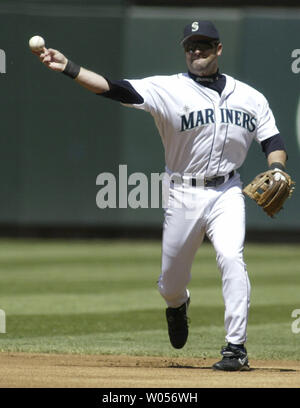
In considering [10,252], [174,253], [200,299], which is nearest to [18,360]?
[174,253]

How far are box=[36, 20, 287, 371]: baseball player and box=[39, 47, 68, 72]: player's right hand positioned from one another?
4.8 inches

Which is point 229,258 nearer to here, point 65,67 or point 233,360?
point 233,360

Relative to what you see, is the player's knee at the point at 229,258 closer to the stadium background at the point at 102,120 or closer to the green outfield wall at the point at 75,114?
the stadium background at the point at 102,120

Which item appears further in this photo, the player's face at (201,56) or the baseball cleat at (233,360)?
the player's face at (201,56)

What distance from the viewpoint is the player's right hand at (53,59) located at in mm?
6375

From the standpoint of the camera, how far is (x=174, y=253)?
678 cm

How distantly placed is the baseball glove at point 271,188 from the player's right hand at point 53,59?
1320 millimetres

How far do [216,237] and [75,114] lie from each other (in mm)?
11214

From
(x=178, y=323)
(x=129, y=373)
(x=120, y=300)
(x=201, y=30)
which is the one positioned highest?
(x=201, y=30)

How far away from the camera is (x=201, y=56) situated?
6750 millimetres

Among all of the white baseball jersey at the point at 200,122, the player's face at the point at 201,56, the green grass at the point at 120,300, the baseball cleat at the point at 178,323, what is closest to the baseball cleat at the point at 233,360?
the baseball cleat at the point at 178,323

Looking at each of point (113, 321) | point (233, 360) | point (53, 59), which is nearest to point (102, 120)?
point (113, 321)

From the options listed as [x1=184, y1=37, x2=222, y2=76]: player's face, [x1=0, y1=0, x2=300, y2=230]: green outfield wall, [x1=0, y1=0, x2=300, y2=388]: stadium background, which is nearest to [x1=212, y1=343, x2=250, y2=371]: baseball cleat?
[x1=184, y1=37, x2=222, y2=76]: player's face
